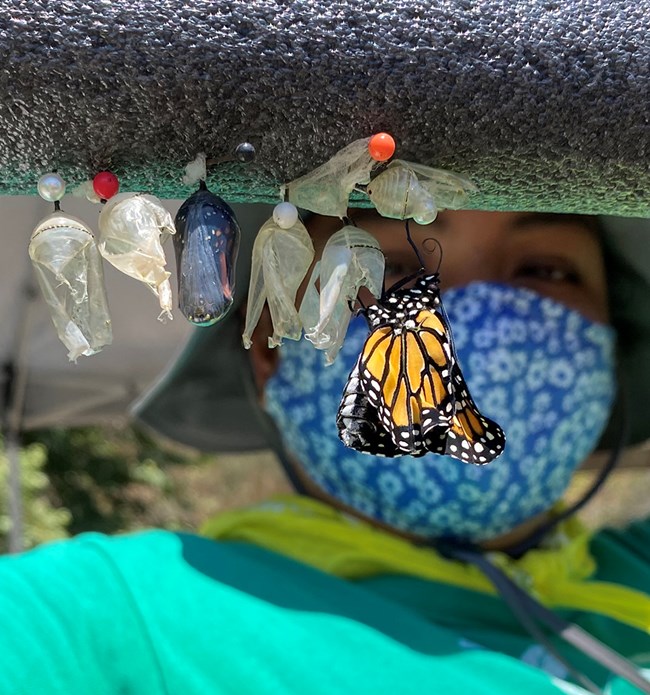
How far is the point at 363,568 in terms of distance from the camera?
3.05ft

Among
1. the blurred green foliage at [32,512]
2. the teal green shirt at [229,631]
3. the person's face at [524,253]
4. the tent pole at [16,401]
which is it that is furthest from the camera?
the blurred green foliage at [32,512]

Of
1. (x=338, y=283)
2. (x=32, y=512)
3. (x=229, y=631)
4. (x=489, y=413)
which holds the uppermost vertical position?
(x=338, y=283)

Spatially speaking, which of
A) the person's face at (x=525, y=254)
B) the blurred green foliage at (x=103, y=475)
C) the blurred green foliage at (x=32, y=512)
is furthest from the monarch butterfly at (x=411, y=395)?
the blurred green foliage at (x=103, y=475)

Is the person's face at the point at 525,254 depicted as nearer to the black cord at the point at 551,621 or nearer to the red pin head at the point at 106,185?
the black cord at the point at 551,621

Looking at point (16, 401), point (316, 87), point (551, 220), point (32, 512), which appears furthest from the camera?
point (32, 512)

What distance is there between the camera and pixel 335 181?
13.5 inches

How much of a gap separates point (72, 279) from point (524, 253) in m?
0.61

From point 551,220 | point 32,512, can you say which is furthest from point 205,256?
point 32,512

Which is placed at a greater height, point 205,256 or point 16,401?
point 205,256

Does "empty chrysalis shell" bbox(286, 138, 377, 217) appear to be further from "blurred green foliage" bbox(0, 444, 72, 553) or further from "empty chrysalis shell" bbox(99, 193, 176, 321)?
"blurred green foliage" bbox(0, 444, 72, 553)

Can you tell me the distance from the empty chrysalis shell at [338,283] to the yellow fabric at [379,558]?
1.98 feet

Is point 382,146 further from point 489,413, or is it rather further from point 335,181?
point 489,413

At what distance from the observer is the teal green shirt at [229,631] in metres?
0.71

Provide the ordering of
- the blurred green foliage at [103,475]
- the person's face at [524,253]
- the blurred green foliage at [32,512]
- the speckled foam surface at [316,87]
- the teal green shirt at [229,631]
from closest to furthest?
the speckled foam surface at [316,87], the teal green shirt at [229,631], the person's face at [524,253], the blurred green foliage at [32,512], the blurred green foliage at [103,475]
